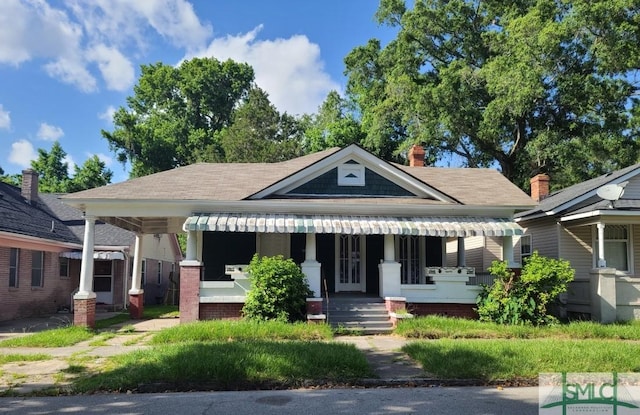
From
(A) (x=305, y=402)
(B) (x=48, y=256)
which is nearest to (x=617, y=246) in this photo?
(A) (x=305, y=402)

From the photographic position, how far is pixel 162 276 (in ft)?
88.9

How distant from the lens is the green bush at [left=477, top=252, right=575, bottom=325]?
13.3 m

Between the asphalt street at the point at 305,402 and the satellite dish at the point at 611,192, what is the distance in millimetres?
8973

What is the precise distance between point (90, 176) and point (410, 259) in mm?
34055

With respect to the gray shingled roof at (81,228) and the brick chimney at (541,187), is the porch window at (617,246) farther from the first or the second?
the gray shingled roof at (81,228)

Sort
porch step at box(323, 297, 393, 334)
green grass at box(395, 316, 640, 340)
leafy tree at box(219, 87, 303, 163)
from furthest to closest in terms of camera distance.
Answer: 1. leafy tree at box(219, 87, 303, 163)
2. porch step at box(323, 297, 393, 334)
3. green grass at box(395, 316, 640, 340)

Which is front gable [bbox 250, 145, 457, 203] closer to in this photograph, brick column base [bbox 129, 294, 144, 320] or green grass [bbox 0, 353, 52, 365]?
brick column base [bbox 129, 294, 144, 320]

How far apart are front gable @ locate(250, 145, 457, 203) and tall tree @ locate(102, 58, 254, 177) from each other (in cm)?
3323

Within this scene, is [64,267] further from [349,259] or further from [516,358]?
[516,358]

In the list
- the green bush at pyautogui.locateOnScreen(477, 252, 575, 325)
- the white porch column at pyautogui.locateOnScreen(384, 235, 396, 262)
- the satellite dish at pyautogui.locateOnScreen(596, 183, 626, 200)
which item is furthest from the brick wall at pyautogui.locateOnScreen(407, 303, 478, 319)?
the satellite dish at pyautogui.locateOnScreen(596, 183, 626, 200)

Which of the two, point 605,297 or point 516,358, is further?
point 605,297

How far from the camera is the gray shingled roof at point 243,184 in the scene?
14172 millimetres

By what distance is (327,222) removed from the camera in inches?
553

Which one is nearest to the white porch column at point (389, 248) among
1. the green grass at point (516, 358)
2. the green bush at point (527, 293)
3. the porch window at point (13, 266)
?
the green bush at point (527, 293)
